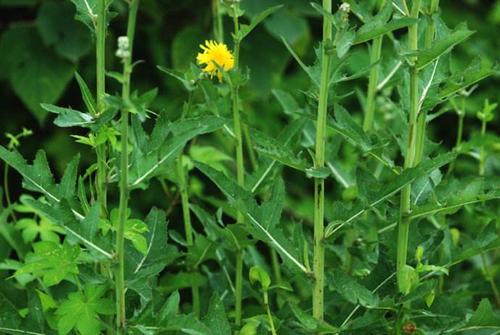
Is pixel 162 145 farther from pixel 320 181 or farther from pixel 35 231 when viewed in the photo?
pixel 35 231

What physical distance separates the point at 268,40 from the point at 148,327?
161 cm

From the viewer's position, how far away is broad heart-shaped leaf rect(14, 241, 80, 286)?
1219mm

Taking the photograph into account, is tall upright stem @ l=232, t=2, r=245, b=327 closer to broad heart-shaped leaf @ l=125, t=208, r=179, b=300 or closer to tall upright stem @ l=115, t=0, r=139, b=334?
broad heart-shaped leaf @ l=125, t=208, r=179, b=300

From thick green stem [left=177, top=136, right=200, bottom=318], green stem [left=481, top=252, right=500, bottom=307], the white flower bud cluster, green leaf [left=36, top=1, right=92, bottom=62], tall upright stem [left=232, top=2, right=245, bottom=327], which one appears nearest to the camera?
the white flower bud cluster

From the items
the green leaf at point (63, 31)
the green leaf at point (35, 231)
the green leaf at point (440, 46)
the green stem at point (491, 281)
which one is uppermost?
the green leaf at point (440, 46)

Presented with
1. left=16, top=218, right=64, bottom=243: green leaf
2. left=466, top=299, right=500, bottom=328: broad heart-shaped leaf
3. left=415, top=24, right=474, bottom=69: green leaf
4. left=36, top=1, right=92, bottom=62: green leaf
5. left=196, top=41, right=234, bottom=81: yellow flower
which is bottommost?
left=466, top=299, right=500, bottom=328: broad heart-shaped leaf

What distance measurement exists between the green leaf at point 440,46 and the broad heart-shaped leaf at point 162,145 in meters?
0.27

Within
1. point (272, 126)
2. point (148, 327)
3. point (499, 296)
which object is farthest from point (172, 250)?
point (272, 126)

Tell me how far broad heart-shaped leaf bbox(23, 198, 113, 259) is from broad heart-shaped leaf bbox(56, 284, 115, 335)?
11 centimetres

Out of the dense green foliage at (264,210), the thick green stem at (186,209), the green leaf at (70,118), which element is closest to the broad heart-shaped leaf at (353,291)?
the dense green foliage at (264,210)

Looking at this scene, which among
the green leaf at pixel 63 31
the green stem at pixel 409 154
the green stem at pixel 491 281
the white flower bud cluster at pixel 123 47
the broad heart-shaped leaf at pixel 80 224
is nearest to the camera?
the white flower bud cluster at pixel 123 47

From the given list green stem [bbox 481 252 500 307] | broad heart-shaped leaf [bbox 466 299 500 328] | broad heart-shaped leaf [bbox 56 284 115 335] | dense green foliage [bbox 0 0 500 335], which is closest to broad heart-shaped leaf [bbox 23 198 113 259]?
dense green foliage [bbox 0 0 500 335]

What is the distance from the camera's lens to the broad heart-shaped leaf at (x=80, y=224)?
3.92 feet

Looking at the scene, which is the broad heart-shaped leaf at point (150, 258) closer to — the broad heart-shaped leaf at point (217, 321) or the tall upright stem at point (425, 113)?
the broad heart-shaped leaf at point (217, 321)
